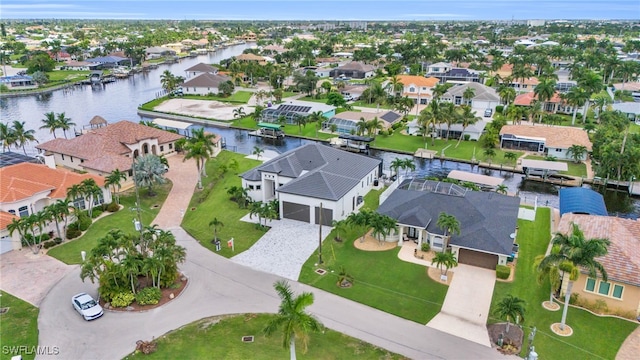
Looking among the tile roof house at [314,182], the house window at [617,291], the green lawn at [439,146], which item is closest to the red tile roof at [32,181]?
the tile roof house at [314,182]

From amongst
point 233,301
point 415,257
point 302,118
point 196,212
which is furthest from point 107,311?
point 302,118

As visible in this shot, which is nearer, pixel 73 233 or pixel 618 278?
pixel 618 278

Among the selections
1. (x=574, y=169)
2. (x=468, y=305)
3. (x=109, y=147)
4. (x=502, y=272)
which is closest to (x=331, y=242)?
(x=468, y=305)

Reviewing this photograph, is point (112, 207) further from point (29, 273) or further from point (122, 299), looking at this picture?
point (122, 299)

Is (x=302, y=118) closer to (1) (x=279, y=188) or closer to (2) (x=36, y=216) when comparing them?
(1) (x=279, y=188)

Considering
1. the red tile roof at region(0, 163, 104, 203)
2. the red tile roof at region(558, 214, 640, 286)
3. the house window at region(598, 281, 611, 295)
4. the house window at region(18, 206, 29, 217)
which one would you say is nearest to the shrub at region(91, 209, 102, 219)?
the red tile roof at region(0, 163, 104, 203)

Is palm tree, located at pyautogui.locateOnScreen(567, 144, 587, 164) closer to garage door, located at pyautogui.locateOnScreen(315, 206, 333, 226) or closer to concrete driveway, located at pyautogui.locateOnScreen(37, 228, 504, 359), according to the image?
garage door, located at pyautogui.locateOnScreen(315, 206, 333, 226)

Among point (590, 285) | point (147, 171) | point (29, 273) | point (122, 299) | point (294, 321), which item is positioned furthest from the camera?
point (147, 171)
